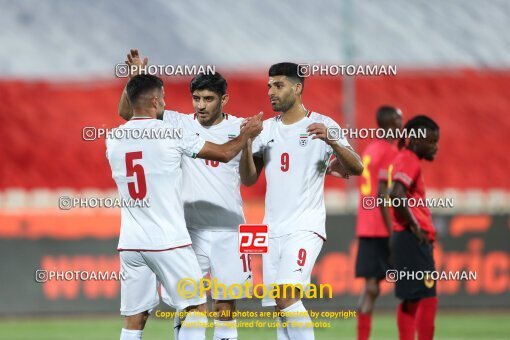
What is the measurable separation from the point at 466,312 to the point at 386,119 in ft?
15.0

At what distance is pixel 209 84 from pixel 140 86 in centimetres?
75

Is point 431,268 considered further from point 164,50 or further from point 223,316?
point 164,50

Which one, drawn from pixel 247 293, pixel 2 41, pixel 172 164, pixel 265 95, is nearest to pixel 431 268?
pixel 247 293

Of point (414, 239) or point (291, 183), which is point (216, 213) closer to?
point (291, 183)

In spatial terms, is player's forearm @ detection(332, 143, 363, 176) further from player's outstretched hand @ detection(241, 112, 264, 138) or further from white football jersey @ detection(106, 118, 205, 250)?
white football jersey @ detection(106, 118, 205, 250)

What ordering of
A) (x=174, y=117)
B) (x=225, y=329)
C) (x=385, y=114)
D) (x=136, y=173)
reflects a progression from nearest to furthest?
(x=136, y=173), (x=225, y=329), (x=174, y=117), (x=385, y=114)

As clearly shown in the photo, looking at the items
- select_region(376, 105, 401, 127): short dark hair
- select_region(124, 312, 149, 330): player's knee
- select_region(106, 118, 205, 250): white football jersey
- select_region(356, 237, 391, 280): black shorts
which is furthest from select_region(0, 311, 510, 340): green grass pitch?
select_region(106, 118, 205, 250): white football jersey

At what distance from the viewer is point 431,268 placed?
840 cm

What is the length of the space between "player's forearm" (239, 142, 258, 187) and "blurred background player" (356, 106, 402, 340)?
80.9 inches

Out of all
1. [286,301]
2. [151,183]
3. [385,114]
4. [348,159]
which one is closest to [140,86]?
[151,183]

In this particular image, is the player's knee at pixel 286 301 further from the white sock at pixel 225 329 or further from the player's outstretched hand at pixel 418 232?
the player's outstretched hand at pixel 418 232

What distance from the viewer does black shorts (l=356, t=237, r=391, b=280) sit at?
383 inches

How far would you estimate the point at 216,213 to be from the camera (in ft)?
26.5

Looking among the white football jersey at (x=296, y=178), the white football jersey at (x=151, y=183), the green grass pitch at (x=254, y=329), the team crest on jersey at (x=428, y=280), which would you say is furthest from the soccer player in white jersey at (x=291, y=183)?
the green grass pitch at (x=254, y=329)
